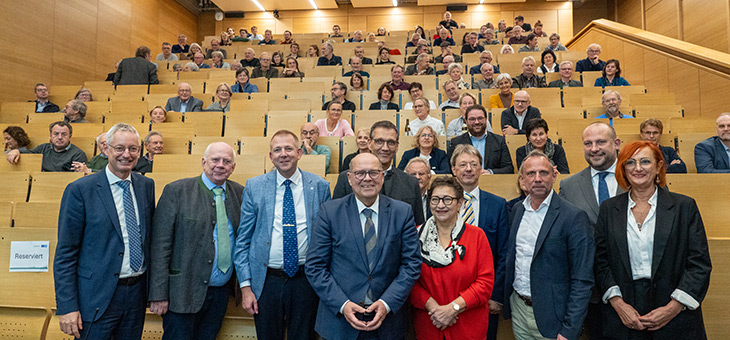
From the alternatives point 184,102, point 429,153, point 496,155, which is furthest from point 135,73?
point 496,155

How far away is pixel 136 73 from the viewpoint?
5609 millimetres

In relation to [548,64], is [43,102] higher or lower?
lower

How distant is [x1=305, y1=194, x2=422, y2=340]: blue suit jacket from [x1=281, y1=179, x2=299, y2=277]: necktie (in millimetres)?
159

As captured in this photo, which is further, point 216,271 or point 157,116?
point 157,116

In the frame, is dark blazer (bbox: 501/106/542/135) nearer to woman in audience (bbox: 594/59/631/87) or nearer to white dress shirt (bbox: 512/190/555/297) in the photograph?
woman in audience (bbox: 594/59/631/87)

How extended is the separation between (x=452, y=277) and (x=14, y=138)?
420 cm

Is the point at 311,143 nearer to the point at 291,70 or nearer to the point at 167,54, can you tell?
the point at 291,70

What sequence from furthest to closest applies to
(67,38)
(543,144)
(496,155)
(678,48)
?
(67,38), (678,48), (496,155), (543,144)

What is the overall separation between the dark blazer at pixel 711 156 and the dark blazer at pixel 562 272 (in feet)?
6.51

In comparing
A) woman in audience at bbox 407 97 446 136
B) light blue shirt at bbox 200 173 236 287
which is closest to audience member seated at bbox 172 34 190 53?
woman in audience at bbox 407 97 446 136

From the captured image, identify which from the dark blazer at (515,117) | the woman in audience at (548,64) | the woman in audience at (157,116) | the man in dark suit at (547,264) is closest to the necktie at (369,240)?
the man in dark suit at (547,264)

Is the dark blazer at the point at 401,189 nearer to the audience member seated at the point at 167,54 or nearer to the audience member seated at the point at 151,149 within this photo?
the audience member seated at the point at 151,149

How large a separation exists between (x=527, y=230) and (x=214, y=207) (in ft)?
4.26

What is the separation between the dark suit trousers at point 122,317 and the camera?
5.16ft
